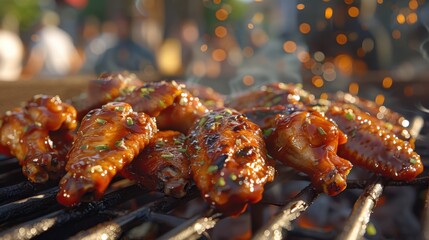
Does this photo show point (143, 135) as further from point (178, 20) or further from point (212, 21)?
point (212, 21)

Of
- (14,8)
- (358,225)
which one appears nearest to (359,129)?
(358,225)

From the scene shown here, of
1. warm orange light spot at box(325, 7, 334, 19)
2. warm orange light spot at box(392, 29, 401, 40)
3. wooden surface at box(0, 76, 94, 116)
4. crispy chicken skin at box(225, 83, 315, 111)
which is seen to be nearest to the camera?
crispy chicken skin at box(225, 83, 315, 111)

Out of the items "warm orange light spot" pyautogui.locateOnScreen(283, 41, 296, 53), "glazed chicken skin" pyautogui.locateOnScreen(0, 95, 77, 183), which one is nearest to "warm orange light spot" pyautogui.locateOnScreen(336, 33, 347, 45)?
"warm orange light spot" pyautogui.locateOnScreen(283, 41, 296, 53)

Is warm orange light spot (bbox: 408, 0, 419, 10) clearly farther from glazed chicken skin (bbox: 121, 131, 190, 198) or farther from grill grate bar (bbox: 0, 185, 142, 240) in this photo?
grill grate bar (bbox: 0, 185, 142, 240)

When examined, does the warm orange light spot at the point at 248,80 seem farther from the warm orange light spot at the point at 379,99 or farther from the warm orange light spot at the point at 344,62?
the warm orange light spot at the point at 344,62

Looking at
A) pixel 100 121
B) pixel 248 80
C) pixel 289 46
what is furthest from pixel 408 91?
pixel 100 121
